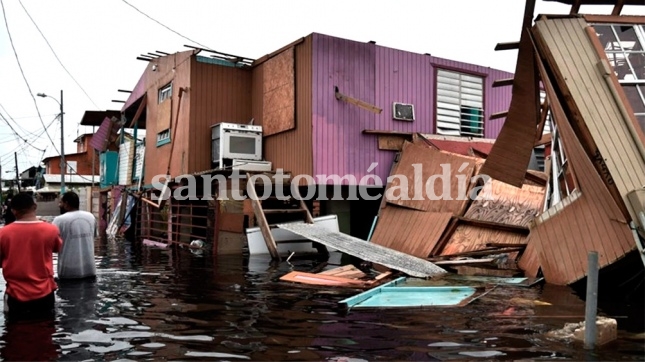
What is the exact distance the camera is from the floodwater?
4.91 metres

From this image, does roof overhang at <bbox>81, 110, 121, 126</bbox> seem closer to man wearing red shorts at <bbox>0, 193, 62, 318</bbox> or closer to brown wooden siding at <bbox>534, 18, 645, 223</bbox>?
man wearing red shorts at <bbox>0, 193, 62, 318</bbox>

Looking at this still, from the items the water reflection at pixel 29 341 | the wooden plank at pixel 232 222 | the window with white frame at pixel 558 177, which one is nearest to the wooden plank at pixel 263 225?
the wooden plank at pixel 232 222

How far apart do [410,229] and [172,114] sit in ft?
30.9

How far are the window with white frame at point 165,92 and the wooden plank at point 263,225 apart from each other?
6769mm

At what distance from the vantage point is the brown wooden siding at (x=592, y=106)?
7.38 meters

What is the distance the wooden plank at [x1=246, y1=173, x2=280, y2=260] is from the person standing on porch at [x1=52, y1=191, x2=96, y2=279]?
561 centimetres

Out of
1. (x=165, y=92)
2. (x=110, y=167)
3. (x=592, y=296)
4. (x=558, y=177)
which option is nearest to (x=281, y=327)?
(x=592, y=296)

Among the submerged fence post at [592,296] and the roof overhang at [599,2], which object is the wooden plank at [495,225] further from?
the submerged fence post at [592,296]

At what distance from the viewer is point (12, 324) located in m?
5.83

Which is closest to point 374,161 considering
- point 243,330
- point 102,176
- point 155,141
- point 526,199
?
point 526,199

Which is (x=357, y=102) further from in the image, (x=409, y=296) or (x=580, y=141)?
(x=409, y=296)

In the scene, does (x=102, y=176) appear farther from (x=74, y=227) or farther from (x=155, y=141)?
(x=74, y=227)

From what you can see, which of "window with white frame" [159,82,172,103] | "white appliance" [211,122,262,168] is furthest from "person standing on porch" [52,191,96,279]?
"window with white frame" [159,82,172,103]

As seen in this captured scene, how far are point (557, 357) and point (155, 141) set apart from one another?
708 inches
